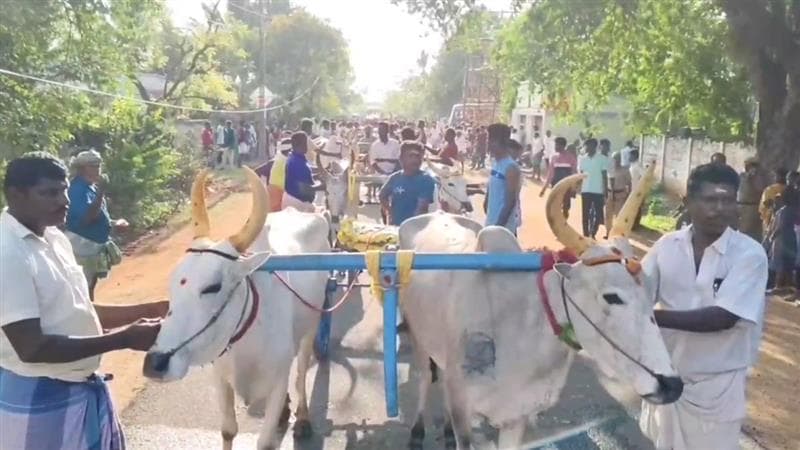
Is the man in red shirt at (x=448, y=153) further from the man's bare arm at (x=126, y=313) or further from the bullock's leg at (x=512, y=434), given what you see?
the man's bare arm at (x=126, y=313)

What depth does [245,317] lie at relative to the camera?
4.07m

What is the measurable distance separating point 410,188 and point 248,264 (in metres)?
3.85

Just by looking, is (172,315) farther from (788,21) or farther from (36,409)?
(788,21)

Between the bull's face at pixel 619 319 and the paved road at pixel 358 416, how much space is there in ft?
6.57

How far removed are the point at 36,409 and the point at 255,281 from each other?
133cm

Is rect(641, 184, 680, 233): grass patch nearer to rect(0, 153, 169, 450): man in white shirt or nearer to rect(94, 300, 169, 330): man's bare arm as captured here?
rect(94, 300, 169, 330): man's bare arm

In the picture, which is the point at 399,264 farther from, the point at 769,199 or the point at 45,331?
the point at 769,199

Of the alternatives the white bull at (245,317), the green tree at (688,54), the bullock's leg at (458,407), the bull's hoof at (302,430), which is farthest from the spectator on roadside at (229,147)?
the bullock's leg at (458,407)

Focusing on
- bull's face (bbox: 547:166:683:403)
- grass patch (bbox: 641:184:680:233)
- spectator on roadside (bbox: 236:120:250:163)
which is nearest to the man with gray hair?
bull's face (bbox: 547:166:683:403)

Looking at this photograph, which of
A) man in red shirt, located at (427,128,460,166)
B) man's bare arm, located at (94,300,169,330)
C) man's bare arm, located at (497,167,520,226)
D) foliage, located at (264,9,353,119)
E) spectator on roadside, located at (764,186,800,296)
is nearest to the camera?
man's bare arm, located at (94,300,169,330)

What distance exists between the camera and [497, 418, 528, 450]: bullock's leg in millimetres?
4583

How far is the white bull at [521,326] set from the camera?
3502mm

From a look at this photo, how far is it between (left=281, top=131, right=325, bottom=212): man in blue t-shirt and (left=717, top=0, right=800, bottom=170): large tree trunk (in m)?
6.14

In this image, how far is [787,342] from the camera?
27.5 feet
